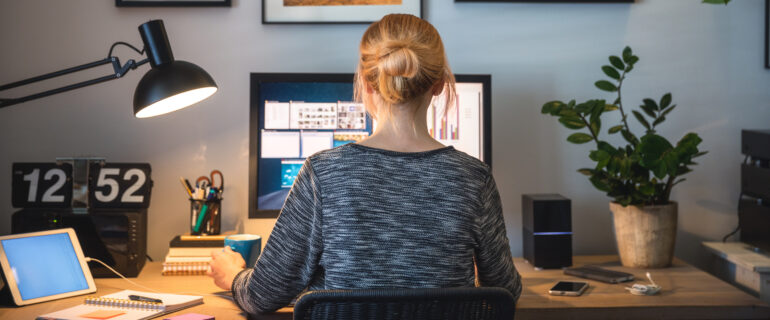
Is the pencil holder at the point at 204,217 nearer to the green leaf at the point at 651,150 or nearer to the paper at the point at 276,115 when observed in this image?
the paper at the point at 276,115

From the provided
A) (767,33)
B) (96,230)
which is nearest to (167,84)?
(96,230)

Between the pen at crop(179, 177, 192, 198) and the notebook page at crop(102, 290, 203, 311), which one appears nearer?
the notebook page at crop(102, 290, 203, 311)

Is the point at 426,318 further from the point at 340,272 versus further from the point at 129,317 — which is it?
the point at 129,317

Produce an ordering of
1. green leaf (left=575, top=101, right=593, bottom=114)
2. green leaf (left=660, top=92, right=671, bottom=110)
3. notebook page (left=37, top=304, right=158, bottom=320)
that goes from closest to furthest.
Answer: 1. notebook page (left=37, top=304, right=158, bottom=320)
2. green leaf (left=575, top=101, right=593, bottom=114)
3. green leaf (left=660, top=92, right=671, bottom=110)

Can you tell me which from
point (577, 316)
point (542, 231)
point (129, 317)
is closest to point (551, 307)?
point (577, 316)

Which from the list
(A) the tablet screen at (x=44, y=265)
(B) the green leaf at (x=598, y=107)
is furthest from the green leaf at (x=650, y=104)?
(A) the tablet screen at (x=44, y=265)

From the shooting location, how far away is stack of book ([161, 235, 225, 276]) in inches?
62.7

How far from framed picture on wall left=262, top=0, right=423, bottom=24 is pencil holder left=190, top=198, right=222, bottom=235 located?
547mm

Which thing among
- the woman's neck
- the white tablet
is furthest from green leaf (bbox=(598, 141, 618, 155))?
the white tablet

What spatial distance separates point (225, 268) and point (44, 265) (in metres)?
0.42

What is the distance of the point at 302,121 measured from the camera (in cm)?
168

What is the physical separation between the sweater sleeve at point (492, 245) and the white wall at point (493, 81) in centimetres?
84

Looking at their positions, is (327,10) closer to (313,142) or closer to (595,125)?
(313,142)

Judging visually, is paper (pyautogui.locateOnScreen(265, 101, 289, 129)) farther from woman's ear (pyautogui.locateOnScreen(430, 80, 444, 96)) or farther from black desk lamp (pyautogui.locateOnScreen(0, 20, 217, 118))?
woman's ear (pyautogui.locateOnScreen(430, 80, 444, 96))
